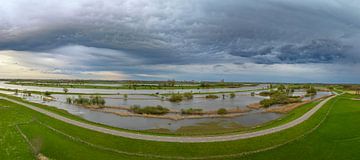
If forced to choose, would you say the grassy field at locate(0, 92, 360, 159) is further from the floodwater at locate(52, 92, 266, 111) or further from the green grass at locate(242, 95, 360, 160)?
the floodwater at locate(52, 92, 266, 111)

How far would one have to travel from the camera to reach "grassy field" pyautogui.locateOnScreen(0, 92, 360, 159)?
27.3 metres

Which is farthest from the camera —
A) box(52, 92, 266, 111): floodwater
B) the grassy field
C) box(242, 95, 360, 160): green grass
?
box(52, 92, 266, 111): floodwater

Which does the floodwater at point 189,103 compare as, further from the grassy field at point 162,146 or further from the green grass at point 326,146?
the grassy field at point 162,146

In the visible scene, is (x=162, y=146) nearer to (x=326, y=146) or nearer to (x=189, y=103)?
(x=326, y=146)

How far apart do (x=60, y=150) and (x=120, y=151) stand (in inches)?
220

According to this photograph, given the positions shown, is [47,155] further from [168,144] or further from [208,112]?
[208,112]

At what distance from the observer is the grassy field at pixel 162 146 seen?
89.7 ft

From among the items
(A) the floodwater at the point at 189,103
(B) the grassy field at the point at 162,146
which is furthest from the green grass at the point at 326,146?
(A) the floodwater at the point at 189,103

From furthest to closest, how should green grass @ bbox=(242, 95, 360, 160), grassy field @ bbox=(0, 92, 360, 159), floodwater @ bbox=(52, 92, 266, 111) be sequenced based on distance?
Result: 1. floodwater @ bbox=(52, 92, 266, 111)
2. green grass @ bbox=(242, 95, 360, 160)
3. grassy field @ bbox=(0, 92, 360, 159)

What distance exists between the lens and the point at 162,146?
30.0m

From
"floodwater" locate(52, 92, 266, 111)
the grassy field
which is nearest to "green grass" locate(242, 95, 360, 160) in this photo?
the grassy field

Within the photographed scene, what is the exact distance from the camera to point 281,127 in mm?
40156

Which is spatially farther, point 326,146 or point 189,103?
point 189,103

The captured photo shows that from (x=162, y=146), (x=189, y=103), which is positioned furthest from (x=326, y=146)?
(x=189, y=103)
